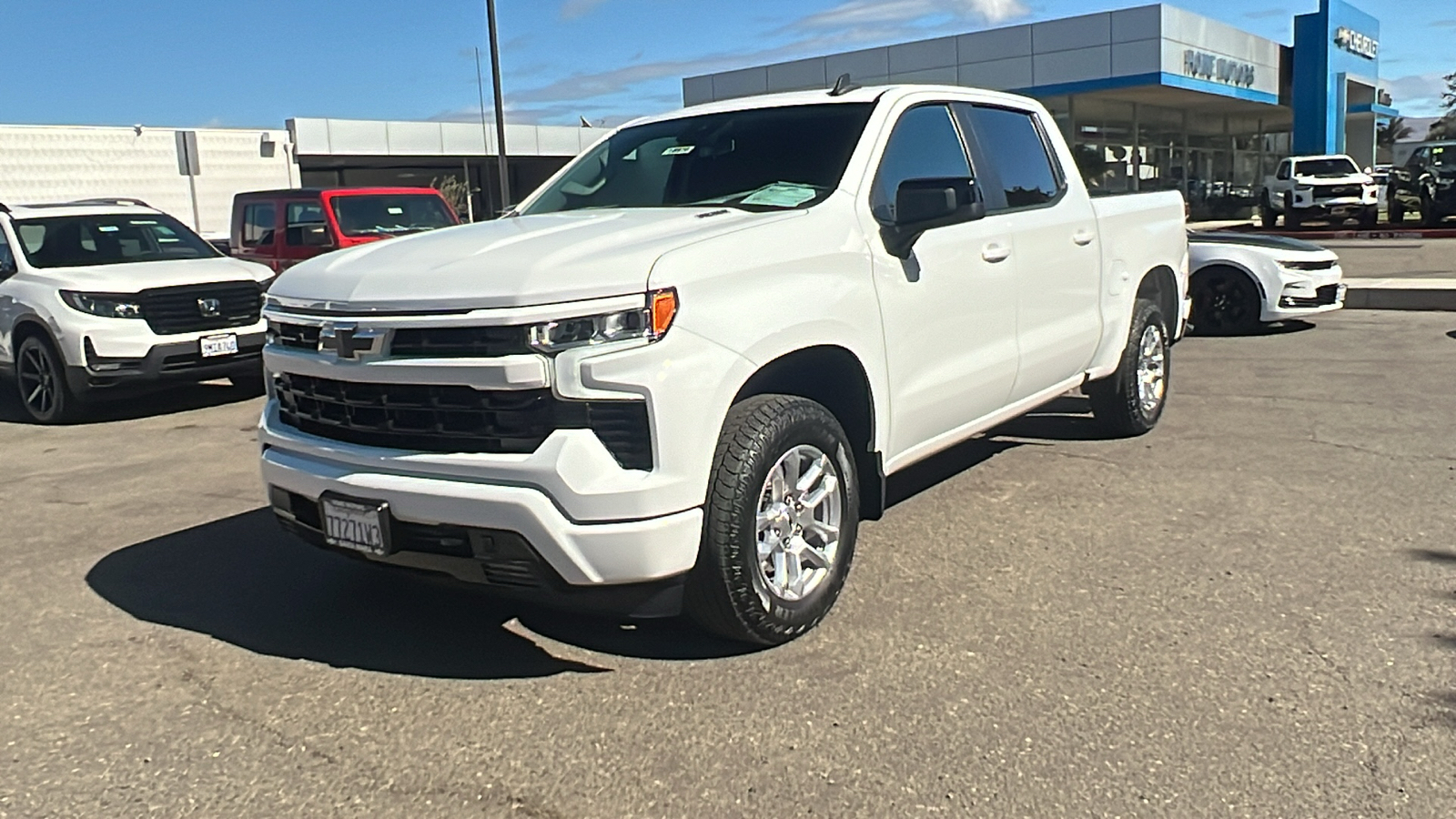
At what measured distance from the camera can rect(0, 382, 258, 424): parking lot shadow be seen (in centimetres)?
936

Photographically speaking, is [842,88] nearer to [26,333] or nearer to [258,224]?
[26,333]

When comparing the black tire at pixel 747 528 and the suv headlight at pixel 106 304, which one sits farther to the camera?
the suv headlight at pixel 106 304

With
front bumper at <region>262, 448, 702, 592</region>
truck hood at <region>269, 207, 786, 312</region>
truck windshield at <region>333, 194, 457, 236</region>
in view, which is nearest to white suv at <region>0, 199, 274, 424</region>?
truck windshield at <region>333, 194, 457, 236</region>

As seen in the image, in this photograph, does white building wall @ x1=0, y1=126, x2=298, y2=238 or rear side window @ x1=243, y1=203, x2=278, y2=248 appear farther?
white building wall @ x1=0, y1=126, x2=298, y2=238

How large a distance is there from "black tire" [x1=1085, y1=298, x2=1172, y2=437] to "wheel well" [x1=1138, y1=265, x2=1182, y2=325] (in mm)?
120

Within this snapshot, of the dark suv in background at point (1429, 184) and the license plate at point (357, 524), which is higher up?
the dark suv in background at point (1429, 184)

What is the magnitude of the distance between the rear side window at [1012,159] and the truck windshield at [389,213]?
753cm

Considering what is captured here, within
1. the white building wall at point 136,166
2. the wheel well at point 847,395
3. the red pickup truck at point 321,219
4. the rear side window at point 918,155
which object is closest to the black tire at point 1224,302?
the rear side window at point 918,155

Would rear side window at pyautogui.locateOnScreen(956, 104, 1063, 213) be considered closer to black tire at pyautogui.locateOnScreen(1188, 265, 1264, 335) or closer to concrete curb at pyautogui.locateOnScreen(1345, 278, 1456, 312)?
black tire at pyautogui.locateOnScreen(1188, 265, 1264, 335)

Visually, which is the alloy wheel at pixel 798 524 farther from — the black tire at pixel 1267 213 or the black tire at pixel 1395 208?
the black tire at pixel 1267 213

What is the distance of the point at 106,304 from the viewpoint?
8.77 meters

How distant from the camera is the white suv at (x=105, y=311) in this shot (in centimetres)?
872

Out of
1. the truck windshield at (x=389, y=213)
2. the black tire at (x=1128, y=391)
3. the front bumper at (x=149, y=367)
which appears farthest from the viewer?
the truck windshield at (x=389, y=213)

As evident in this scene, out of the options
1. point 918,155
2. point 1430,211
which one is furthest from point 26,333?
point 1430,211
